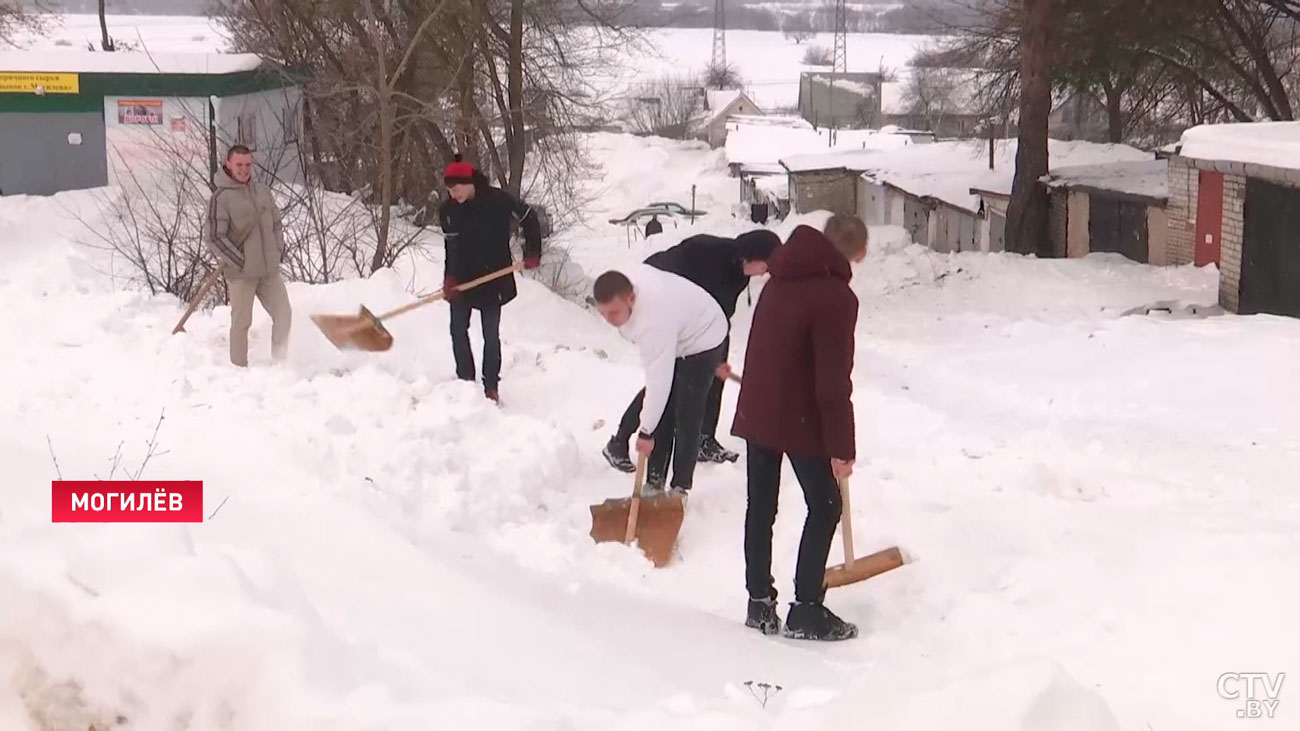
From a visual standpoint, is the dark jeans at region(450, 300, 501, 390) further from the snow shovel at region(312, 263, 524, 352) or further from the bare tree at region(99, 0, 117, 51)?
the bare tree at region(99, 0, 117, 51)

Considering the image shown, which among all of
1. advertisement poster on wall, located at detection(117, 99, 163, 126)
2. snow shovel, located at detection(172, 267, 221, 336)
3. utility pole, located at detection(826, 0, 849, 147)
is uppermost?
utility pole, located at detection(826, 0, 849, 147)

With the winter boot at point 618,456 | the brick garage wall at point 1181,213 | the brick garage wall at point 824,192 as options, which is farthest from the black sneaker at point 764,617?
the brick garage wall at point 824,192

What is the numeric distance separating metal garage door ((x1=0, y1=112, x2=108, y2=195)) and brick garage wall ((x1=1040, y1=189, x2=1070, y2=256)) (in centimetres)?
1545

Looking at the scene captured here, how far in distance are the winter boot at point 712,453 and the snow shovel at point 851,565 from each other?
180 centimetres

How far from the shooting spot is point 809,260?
4156mm

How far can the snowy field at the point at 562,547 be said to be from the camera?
2.88 meters

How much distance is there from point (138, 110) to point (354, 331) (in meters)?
12.5

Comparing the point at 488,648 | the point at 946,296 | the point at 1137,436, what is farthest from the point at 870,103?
the point at 488,648

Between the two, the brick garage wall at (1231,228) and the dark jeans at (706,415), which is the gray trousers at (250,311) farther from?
the brick garage wall at (1231,228)

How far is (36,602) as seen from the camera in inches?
115

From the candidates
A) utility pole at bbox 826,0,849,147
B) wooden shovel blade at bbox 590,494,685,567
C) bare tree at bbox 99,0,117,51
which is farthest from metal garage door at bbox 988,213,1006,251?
utility pole at bbox 826,0,849,147

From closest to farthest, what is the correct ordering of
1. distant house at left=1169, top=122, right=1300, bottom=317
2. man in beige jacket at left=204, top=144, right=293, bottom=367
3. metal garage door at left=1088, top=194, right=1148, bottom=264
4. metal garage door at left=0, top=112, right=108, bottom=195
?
1. man in beige jacket at left=204, top=144, right=293, bottom=367
2. distant house at left=1169, top=122, right=1300, bottom=317
3. metal garage door at left=1088, top=194, right=1148, bottom=264
4. metal garage door at left=0, top=112, right=108, bottom=195
